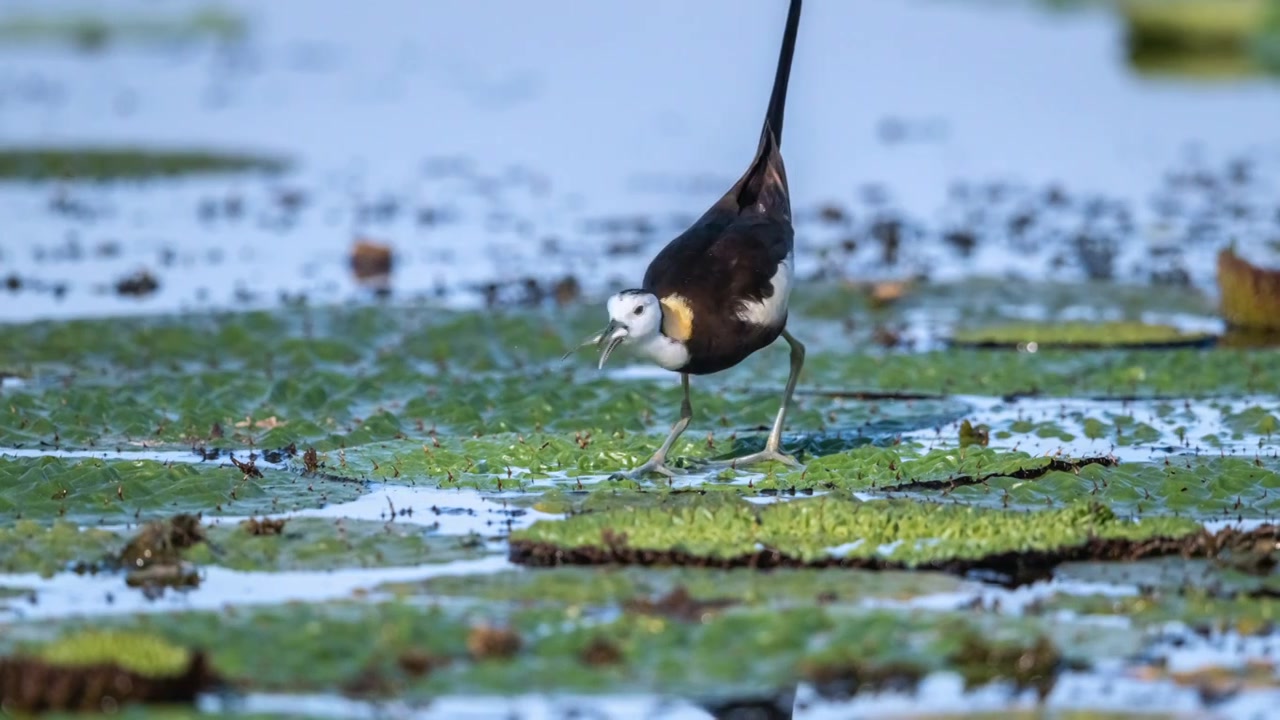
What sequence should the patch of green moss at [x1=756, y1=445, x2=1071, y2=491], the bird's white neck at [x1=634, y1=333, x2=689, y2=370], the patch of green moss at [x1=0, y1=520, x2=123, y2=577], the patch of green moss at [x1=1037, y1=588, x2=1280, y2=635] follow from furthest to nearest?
the patch of green moss at [x1=756, y1=445, x2=1071, y2=491], the bird's white neck at [x1=634, y1=333, x2=689, y2=370], the patch of green moss at [x1=0, y1=520, x2=123, y2=577], the patch of green moss at [x1=1037, y1=588, x2=1280, y2=635]

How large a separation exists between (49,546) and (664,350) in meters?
3.10

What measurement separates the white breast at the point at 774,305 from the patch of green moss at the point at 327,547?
194 centimetres

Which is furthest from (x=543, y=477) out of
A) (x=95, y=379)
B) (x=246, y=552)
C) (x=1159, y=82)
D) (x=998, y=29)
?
(x=998, y=29)

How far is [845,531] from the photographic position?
9.45m

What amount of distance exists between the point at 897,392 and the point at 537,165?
1381cm

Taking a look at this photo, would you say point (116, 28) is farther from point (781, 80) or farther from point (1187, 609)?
point (1187, 609)

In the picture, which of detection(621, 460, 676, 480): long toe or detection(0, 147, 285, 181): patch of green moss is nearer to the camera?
detection(621, 460, 676, 480): long toe

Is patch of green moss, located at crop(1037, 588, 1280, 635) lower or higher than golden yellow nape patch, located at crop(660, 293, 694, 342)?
lower

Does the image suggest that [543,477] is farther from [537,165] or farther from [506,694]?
[537,165]

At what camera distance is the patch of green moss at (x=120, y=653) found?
740 centimetres

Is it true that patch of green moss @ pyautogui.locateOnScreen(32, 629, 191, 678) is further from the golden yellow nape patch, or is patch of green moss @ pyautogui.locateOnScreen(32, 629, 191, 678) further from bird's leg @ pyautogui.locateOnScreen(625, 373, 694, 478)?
bird's leg @ pyautogui.locateOnScreen(625, 373, 694, 478)

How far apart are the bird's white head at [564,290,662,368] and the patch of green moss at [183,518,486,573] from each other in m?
1.19

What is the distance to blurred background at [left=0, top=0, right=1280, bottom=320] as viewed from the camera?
65.0 feet

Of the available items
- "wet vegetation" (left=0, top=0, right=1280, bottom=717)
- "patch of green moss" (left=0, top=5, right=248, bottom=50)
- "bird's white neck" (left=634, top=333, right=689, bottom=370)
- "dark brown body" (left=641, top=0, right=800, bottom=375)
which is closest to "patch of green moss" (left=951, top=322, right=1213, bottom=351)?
"wet vegetation" (left=0, top=0, right=1280, bottom=717)
